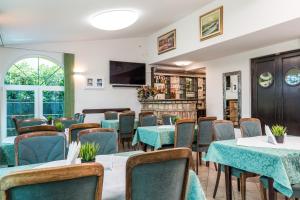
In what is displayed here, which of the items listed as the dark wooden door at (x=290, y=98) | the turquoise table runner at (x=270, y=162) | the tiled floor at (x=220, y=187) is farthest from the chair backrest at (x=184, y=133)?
the dark wooden door at (x=290, y=98)

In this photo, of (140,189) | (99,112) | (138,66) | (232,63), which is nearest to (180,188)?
(140,189)

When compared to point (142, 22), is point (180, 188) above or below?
below

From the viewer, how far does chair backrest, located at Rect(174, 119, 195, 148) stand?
3871 millimetres

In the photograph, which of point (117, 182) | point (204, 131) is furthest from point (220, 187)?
point (117, 182)

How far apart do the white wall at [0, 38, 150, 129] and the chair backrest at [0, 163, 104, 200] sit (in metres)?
6.51

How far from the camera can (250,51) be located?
20.7ft

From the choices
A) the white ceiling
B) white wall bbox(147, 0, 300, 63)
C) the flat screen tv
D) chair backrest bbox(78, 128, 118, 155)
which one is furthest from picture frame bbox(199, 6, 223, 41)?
chair backrest bbox(78, 128, 118, 155)

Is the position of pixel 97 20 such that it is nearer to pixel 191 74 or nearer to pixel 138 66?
pixel 138 66

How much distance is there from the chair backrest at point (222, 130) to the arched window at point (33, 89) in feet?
17.3

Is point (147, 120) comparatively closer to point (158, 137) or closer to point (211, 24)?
point (158, 137)

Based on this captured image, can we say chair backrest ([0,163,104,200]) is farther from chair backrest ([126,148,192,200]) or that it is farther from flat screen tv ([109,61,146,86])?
flat screen tv ([109,61,146,86])

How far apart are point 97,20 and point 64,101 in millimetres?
3161

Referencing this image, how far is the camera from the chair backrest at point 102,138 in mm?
2439

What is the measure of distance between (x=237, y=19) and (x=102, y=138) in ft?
12.3
